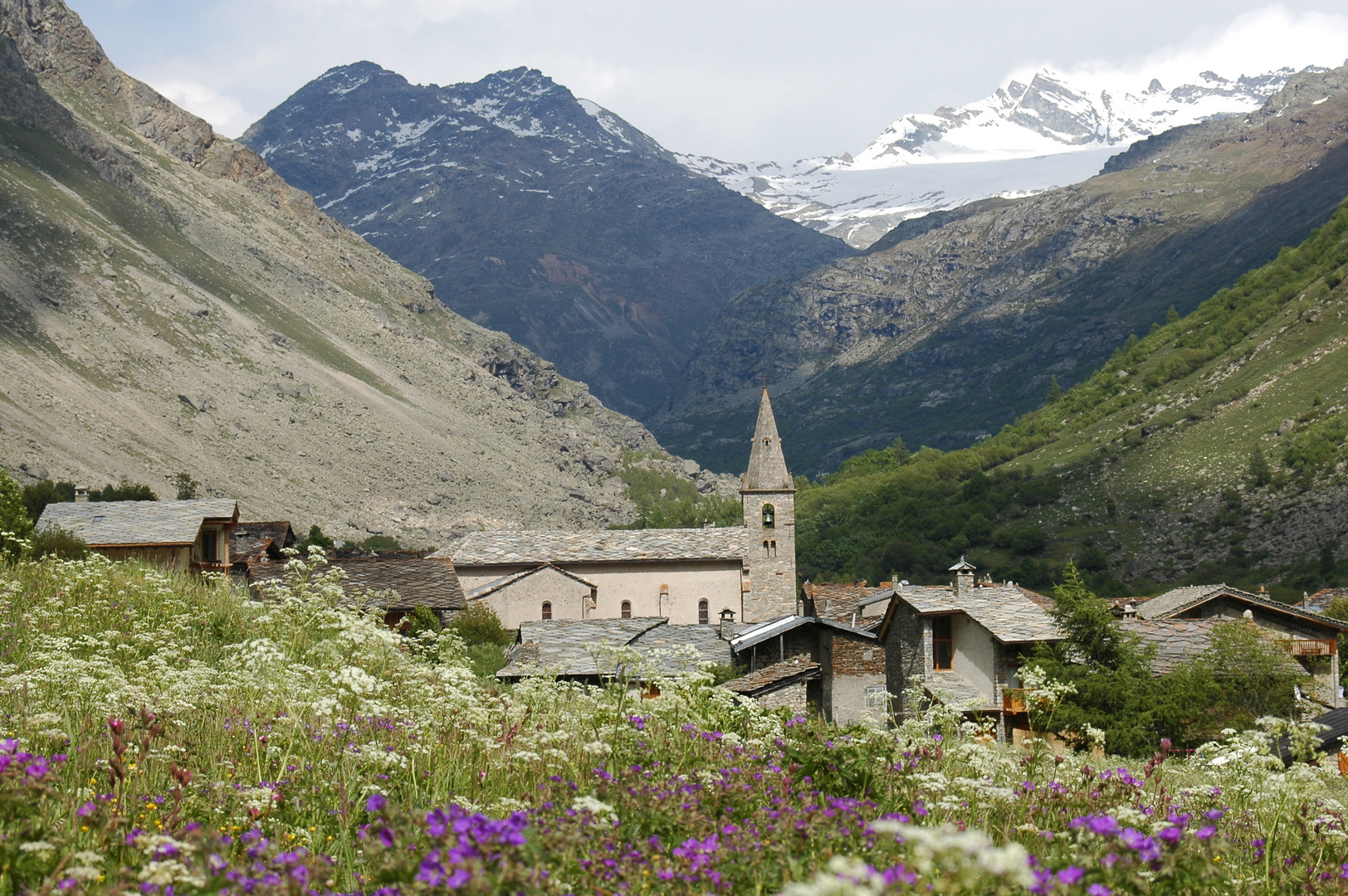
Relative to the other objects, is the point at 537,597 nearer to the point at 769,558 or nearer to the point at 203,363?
the point at 769,558

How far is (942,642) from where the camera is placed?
38.9 m

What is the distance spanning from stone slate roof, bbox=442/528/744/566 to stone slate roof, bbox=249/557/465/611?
6274 millimetres

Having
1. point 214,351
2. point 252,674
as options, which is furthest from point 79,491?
point 214,351

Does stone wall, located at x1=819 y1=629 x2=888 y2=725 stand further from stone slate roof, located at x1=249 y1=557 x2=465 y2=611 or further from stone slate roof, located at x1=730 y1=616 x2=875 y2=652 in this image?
stone slate roof, located at x1=249 y1=557 x2=465 y2=611

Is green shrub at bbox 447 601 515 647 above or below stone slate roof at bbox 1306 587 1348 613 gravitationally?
below

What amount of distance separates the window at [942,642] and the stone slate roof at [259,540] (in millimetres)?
38265

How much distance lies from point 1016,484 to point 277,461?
88.3 meters

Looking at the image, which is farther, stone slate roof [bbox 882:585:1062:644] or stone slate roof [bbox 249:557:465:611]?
stone slate roof [bbox 249:557:465:611]

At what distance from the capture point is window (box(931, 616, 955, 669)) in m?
38.8

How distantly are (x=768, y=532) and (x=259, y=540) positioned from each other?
30555 millimetres

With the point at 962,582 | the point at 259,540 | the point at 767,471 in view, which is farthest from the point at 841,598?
the point at 259,540

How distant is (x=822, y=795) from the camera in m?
7.18

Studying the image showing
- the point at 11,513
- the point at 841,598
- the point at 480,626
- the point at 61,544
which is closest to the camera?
the point at 61,544

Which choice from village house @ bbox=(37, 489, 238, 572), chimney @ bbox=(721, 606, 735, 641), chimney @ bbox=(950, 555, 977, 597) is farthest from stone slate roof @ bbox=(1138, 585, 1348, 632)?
village house @ bbox=(37, 489, 238, 572)
